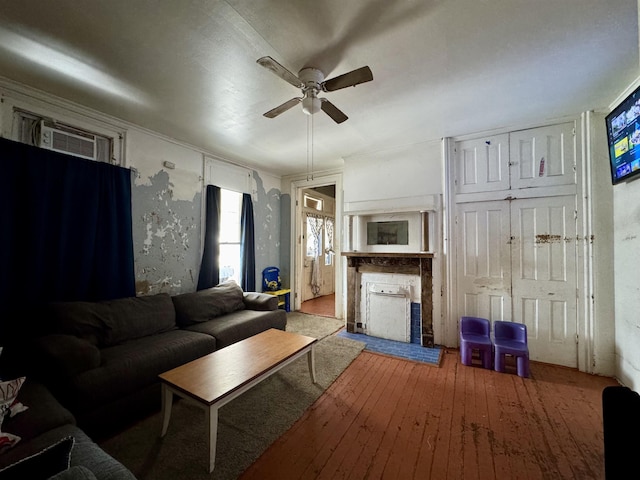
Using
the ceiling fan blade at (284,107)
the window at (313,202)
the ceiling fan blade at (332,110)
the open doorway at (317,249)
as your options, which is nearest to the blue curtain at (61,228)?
the ceiling fan blade at (284,107)

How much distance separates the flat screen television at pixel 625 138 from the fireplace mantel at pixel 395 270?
1.81 m

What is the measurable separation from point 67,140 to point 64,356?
2105mm

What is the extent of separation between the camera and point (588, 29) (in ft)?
5.25

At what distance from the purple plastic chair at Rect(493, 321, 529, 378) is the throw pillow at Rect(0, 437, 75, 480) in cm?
330

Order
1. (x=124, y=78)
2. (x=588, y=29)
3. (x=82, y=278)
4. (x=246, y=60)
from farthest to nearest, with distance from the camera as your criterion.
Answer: (x=82, y=278)
(x=124, y=78)
(x=246, y=60)
(x=588, y=29)

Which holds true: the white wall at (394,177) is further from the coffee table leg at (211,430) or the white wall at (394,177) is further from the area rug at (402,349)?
the coffee table leg at (211,430)

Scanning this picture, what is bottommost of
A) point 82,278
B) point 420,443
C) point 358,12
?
point 420,443

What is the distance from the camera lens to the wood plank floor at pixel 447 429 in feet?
4.92

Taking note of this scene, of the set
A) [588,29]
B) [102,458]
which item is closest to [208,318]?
[102,458]

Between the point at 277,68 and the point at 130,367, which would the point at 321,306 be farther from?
the point at 277,68

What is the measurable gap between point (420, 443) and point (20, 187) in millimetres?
3850

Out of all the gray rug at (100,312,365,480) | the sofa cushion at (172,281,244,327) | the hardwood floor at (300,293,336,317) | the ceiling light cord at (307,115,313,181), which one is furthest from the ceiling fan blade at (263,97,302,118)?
the hardwood floor at (300,293,336,317)

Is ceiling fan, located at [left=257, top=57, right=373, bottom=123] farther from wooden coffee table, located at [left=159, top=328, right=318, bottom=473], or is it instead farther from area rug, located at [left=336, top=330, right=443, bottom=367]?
area rug, located at [left=336, top=330, right=443, bottom=367]

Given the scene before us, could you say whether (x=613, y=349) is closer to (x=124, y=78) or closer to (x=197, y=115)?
(x=197, y=115)
